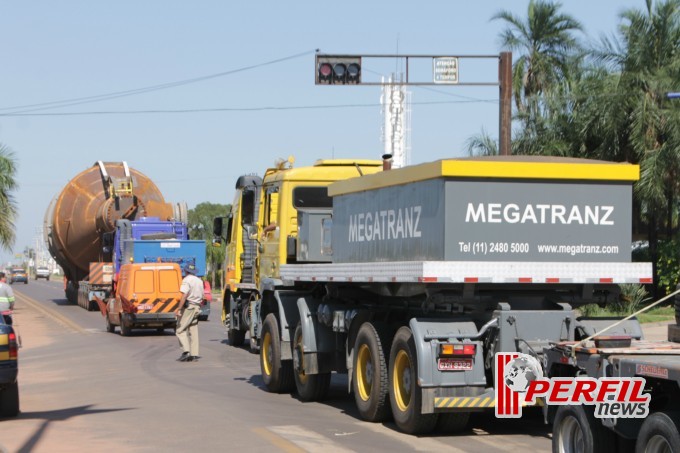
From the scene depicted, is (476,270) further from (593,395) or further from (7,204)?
(7,204)

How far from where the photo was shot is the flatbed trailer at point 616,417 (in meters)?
7.54

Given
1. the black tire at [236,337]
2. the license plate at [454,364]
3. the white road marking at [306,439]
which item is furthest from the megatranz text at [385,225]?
the black tire at [236,337]

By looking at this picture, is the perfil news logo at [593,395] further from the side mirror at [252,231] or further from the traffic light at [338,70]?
the traffic light at [338,70]

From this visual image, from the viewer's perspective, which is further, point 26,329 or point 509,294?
point 26,329

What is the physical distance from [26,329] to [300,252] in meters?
18.5

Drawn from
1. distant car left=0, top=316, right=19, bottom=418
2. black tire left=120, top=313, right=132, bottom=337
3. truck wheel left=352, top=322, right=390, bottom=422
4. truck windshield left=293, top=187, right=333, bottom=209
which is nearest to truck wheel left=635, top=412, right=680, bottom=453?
truck wheel left=352, top=322, right=390, bottom=422

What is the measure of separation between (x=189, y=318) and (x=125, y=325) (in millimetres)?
8153

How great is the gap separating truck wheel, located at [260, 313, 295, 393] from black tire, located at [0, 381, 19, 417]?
12.5 feet

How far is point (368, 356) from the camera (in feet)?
42.7

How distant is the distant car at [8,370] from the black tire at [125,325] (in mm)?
15245

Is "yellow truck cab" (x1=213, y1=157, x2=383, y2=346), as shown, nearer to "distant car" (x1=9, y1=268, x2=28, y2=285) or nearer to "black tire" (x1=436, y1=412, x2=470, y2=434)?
"black tire" (x1=436, y1=412, x2=470, y2=434)

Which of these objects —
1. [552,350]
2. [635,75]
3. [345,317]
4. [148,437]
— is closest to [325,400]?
[345,317]

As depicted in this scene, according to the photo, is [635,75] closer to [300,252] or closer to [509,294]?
[300,252]

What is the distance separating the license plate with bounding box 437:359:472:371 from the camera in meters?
11.1
